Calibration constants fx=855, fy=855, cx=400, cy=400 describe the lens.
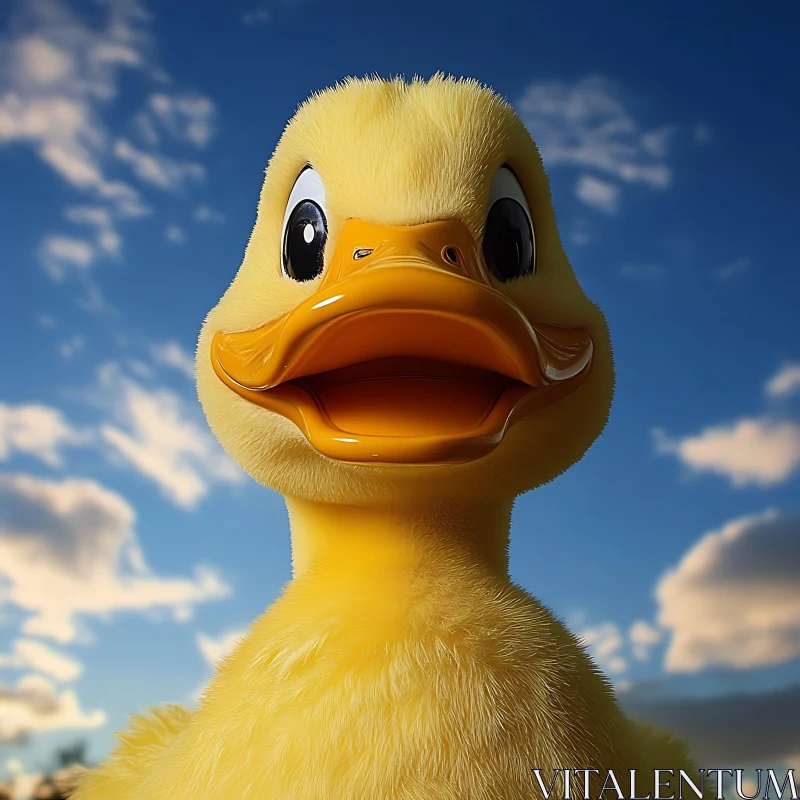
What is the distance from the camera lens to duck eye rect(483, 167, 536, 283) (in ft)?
5.67

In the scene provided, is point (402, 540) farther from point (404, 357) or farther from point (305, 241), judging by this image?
point (305, 241)

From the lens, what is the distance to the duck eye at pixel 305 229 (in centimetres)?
172

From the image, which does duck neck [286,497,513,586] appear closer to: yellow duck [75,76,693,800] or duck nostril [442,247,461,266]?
yellow duck [75,76,693,800]

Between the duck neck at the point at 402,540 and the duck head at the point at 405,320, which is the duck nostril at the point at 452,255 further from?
the duck neck at the point at 402,540

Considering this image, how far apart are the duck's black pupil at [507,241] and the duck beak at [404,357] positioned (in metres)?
0.12

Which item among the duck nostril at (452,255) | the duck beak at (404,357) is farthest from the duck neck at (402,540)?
the duck nostril at (452,255)

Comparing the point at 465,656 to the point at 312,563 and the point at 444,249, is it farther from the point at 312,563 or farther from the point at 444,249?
the point at 444,249

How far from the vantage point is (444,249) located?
1.52 meters

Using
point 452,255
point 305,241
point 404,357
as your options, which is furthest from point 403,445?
point 305,241

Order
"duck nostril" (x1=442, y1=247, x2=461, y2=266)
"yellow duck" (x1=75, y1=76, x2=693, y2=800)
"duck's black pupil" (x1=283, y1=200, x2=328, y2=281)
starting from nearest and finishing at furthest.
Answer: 1. "yellow duck" (x1=75, y1=76, x2=693, y2=800)
2. "duck nostril" (x1=442, y1=247, x2=461, y2=266)
3. "duck's black pupil" (x1=283, y1=200, x2=328, y2=281)

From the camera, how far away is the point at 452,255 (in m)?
1.52

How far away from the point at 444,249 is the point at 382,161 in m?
0.24

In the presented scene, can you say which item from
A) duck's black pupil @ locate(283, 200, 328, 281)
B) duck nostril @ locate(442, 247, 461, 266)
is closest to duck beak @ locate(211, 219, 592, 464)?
duck nostril @ locate(442, 247, 461, 266)

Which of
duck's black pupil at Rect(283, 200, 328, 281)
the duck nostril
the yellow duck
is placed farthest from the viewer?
duck's black pupil at Rect(283, 200, 328, 281)
